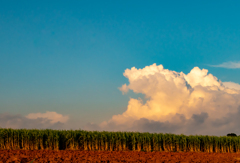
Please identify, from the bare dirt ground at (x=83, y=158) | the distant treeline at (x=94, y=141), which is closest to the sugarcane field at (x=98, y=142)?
the distant treeline at (x=94, y=141)

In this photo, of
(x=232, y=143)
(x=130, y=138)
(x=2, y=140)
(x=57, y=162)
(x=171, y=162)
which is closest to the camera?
(x=57, y=162)

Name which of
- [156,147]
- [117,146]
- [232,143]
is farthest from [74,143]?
[232,143]

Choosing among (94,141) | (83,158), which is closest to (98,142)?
(94,141)

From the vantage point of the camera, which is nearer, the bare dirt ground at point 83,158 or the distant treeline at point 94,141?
the bare dirt ground at point 83,158

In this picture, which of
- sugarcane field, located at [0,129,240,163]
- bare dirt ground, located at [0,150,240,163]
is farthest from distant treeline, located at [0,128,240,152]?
bare dirt ground, located at [0,150,240,163]

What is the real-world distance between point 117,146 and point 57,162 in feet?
41.8

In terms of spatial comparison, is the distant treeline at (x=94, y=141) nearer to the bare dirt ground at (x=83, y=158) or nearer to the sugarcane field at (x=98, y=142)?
the sugarcane field at (x=98, y=142)

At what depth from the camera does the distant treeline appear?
26.0 meters

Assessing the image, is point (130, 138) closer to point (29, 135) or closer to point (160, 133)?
point (160, 133)

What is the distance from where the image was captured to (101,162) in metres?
15.8

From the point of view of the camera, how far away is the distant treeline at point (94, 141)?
85.1 feet

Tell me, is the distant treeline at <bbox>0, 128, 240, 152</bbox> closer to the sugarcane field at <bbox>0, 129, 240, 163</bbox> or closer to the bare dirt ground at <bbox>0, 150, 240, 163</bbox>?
the sugarcane field at <bbox>0, 129, 240, 163</bbox>

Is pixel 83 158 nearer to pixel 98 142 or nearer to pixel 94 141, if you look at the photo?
pixel 94 141

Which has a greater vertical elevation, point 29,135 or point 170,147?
point 29,135
